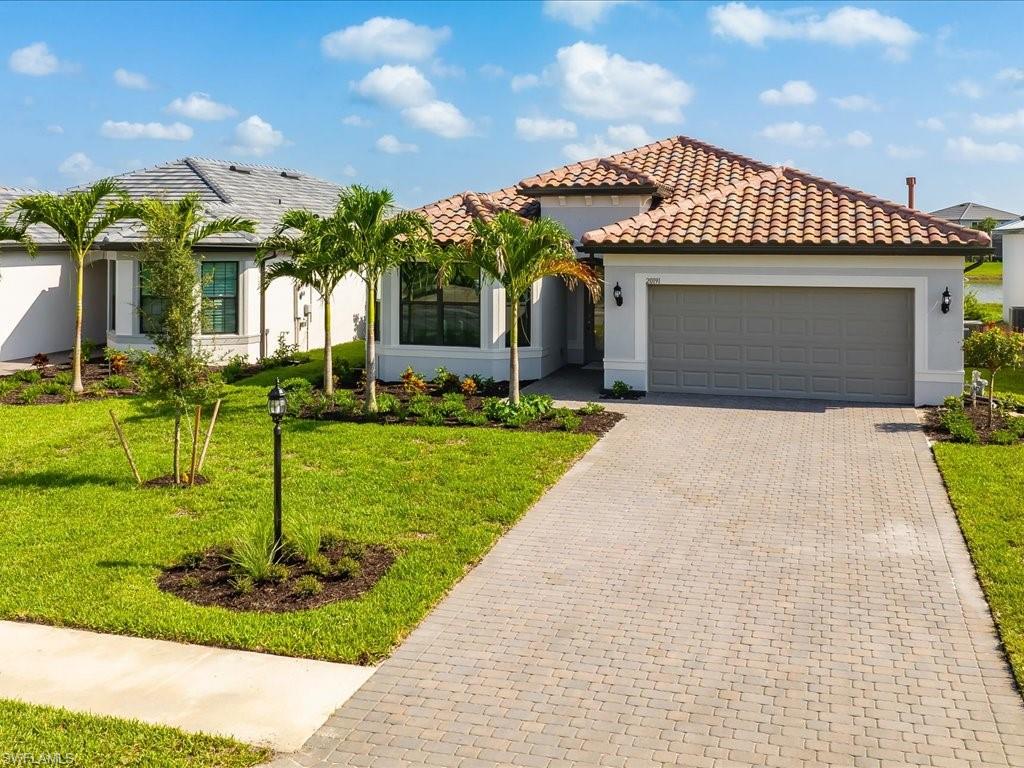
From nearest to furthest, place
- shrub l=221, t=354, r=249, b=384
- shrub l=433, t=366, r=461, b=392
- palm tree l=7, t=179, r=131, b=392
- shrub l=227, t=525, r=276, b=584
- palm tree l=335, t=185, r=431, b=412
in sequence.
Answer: shrub l=227, t=525, r=276, b=584
palm tree l=335, t=185, r=431, b=412
palm tree l=7, t=179, r=131, b=392
shrub l=433, t=366, r=461, b=392
shrub l=221, t=354, r=249, b=384

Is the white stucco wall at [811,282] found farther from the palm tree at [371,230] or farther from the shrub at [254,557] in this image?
the shrub at [254,557]

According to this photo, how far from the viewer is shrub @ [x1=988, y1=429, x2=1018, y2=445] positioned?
47.2 ft

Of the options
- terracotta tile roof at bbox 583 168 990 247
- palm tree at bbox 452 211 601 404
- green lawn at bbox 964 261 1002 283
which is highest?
green lawn at bbox 964 261 1002 283

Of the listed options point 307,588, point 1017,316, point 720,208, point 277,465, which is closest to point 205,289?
point 720,208

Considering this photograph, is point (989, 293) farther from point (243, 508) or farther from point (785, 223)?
point (243, 508)

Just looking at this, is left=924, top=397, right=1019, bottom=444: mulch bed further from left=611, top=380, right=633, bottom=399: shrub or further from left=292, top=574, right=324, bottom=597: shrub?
left=292, top=574, right=324, bottom=597: shrub

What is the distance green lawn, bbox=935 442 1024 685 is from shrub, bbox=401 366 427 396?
30.6ft

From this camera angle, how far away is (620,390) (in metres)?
18.7

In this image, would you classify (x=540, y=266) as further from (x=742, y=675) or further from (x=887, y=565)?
(x=742, y=675)

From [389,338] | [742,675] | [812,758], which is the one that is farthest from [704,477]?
[389,338]

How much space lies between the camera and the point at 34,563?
955cm

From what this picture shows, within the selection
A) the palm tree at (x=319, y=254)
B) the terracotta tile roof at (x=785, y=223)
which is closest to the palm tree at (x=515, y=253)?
the terracotta tile roof at (x=785, y=223)

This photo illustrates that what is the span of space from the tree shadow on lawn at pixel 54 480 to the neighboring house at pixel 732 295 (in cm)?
776

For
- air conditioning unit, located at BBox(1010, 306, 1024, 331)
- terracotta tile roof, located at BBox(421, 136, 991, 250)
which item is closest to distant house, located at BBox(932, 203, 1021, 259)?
air conditioning unit, located at BBox(1010, 306, 1024, 331)
